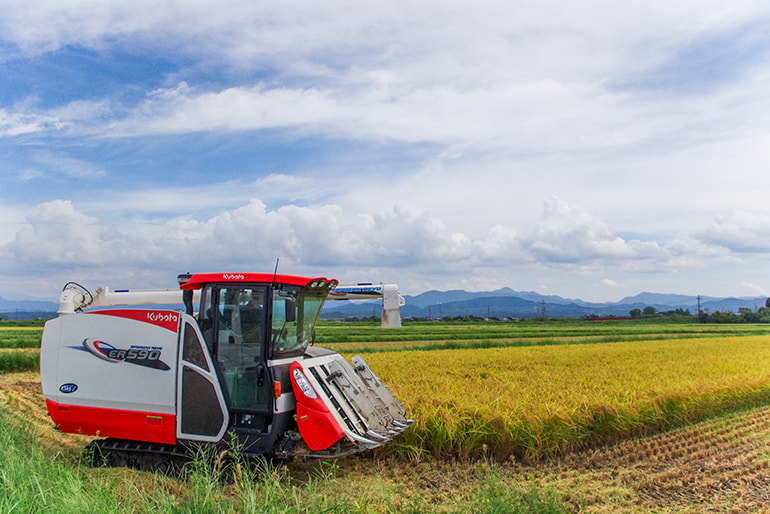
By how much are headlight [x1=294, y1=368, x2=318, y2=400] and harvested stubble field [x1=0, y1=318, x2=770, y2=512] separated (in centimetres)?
90

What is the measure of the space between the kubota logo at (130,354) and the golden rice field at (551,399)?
11.3ft

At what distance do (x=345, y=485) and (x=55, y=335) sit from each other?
4.60 m

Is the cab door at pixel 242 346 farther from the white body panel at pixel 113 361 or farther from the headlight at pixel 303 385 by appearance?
the white body panel at pixel 113 361

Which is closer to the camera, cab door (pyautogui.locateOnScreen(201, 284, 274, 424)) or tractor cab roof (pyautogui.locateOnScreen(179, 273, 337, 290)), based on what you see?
cab door (pyautogui.locateOnScreen(201, 284, 274, 424))

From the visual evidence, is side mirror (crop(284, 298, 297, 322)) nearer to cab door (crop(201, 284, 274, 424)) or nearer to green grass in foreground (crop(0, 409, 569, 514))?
cab door (crop(201, 284, 274, 424))

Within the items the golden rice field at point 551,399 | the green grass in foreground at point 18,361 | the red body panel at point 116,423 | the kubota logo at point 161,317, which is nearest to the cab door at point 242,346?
the kubota logo at point 161,317

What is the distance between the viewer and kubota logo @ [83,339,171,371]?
22.0 feet

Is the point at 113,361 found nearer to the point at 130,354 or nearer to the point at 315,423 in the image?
the point at 130,354

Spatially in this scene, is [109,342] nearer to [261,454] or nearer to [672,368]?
[261,454]

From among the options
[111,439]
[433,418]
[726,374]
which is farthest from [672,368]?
[111,439]

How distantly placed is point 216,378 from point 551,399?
5204 millimetres

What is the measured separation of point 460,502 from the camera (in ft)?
18.1

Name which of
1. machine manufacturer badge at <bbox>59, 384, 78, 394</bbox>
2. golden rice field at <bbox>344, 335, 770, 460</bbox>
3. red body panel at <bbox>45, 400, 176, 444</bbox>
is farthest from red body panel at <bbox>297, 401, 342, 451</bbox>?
machine manufacturer badge at <bbox>59, 384, 78, 394</bbox>

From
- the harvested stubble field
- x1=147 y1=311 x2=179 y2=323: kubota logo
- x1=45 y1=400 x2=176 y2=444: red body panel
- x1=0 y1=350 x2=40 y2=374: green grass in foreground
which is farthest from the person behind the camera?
x1=0 y1=350 x2=40 y2=374: green grass in foreground
